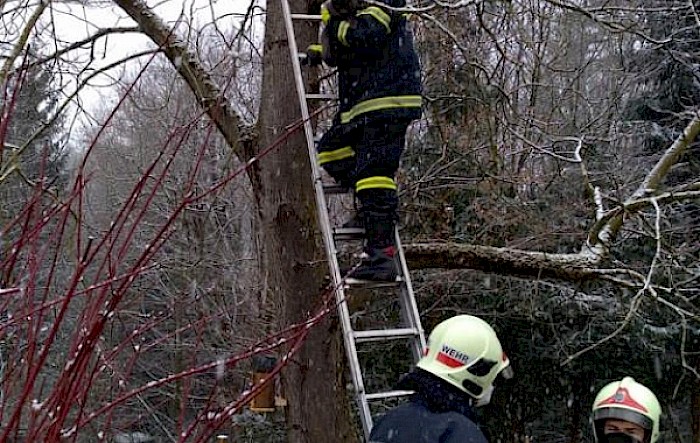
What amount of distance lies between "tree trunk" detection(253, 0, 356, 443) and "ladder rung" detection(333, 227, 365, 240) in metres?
0.48

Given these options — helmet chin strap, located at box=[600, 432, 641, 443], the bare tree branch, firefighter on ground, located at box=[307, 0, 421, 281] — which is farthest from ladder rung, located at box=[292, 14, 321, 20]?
helmet chin strap, located at box=[600, 432, 641, 443]

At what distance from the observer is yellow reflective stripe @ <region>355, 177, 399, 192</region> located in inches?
182

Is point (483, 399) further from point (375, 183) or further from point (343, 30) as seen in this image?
point (343, 30)

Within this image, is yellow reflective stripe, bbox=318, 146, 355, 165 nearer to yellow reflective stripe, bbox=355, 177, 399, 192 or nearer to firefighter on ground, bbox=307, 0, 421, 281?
firefighter on ground, bbox=307, 0, 421, 281

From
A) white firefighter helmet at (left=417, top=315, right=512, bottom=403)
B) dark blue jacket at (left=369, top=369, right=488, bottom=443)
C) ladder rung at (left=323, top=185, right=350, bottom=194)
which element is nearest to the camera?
dark blue jacket at (left=369, top=369, right=488, bottom=443)

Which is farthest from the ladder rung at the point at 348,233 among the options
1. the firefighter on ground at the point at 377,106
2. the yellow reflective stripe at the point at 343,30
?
the yellow reflective stripe at the point at 343,30

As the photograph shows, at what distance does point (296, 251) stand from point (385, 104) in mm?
1245

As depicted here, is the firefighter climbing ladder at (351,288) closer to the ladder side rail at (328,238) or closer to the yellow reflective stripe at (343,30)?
the ladder side rail at (328,238)

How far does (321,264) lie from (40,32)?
227cm

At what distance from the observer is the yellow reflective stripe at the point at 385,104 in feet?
15.1

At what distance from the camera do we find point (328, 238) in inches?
181

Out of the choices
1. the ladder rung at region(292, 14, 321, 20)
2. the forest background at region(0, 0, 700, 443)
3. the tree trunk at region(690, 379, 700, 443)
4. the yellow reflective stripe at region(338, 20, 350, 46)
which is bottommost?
the tree trunk at region(690, 379, 700, 443)

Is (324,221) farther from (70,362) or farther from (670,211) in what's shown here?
(670,211)

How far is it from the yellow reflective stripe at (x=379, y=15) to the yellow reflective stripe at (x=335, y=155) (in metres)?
0.73
